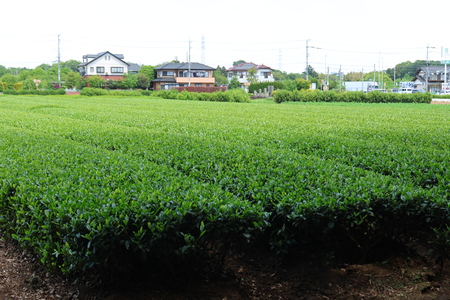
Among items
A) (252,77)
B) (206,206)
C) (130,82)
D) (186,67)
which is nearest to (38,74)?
(130,82)

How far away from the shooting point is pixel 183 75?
7969 cm

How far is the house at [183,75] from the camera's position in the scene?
78.4 metres

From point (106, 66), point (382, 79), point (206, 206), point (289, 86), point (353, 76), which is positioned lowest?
point (206, 206)

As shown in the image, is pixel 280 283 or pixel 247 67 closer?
pixel 280 283

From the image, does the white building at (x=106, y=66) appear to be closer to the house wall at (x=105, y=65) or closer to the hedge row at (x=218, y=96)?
the house wall at (x=105, y=65)

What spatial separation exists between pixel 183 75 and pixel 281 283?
7693cm

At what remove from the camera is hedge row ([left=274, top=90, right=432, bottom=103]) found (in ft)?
125

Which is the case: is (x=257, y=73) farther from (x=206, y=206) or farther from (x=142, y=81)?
(x=206, y=206)

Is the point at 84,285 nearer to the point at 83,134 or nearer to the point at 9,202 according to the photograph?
the point at 9,202

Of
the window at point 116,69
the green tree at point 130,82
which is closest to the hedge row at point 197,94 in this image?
the green tree at point 130,82

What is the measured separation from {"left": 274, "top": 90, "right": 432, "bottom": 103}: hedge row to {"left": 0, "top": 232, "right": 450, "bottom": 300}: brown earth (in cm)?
3535

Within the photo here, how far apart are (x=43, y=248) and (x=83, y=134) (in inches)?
287

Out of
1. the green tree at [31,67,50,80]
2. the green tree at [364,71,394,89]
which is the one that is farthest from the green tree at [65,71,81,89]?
the green tree at [364,71,394,89]

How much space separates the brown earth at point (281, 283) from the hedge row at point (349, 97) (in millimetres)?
35345
